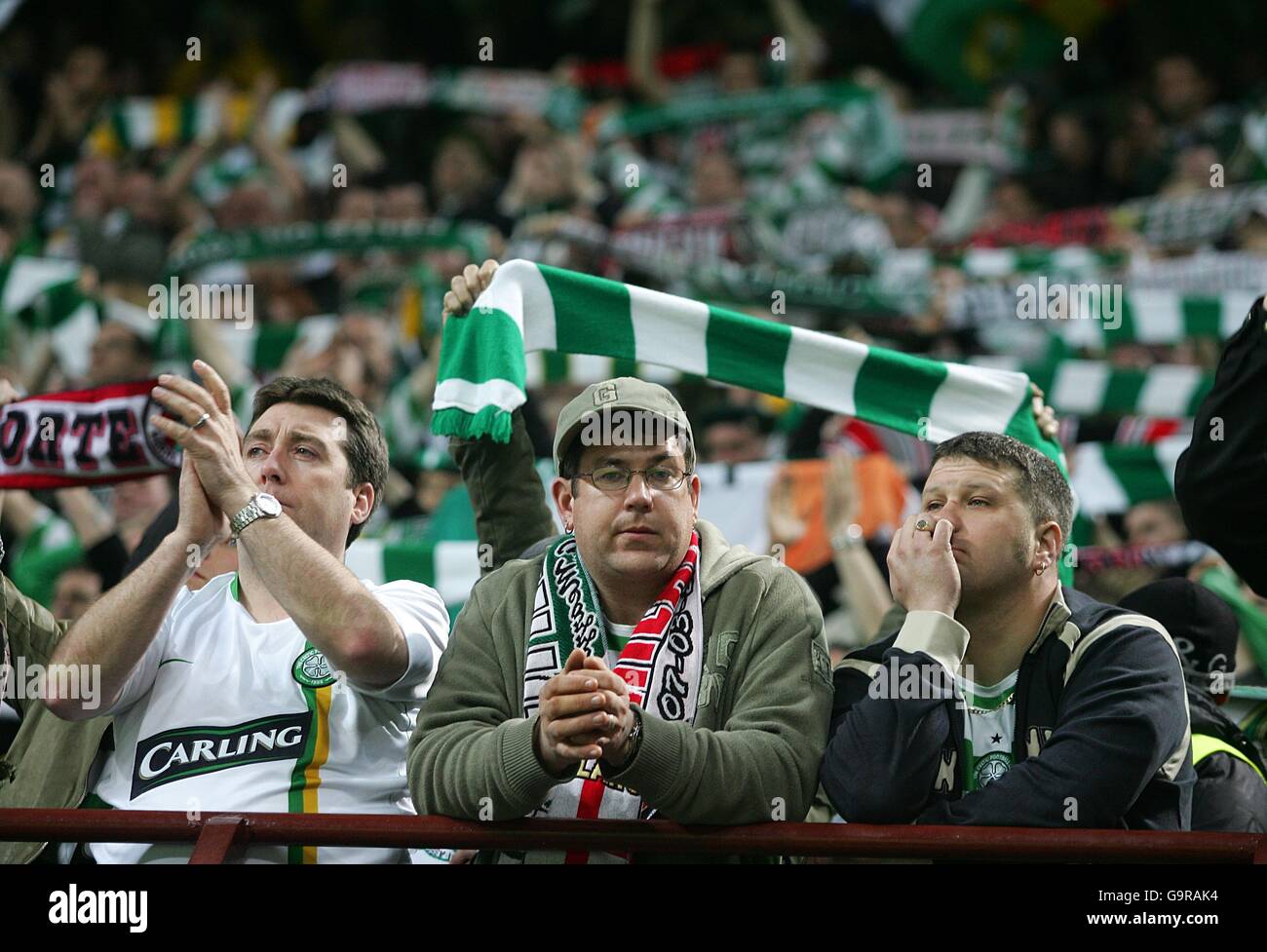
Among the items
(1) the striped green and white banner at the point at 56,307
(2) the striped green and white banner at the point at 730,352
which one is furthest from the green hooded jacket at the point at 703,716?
(1) the striped green and white banner at the point at 56,307

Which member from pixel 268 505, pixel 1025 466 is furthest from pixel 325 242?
pixel 1025 466

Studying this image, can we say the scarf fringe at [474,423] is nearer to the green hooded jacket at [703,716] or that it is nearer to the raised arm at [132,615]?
the green hooded jacket at [703,716]

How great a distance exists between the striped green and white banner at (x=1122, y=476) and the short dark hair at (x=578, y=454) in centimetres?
380

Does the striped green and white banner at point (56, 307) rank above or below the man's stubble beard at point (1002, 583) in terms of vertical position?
above

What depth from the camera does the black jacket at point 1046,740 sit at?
3.28 meters

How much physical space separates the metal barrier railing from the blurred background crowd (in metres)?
2.67

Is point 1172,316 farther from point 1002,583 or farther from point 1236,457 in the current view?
point 1002,583

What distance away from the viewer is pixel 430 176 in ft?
39.5

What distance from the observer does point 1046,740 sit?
3426mm

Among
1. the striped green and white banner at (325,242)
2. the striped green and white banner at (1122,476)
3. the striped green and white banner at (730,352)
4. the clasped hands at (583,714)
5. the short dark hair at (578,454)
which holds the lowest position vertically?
the clasped hands at (583,714)

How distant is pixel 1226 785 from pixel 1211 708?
0.30 metres

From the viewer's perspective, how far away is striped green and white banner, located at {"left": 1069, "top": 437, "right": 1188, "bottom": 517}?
23.4 ft

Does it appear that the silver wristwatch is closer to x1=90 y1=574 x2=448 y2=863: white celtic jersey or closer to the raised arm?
the raised arm
